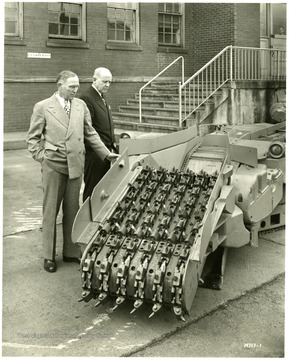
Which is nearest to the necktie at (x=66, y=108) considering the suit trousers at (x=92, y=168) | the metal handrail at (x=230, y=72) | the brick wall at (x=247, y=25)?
the suit trousers at (x=92, y=168)

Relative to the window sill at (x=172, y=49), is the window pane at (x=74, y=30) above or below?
above

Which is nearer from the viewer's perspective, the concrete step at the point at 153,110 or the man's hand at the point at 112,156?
the man's hand at the point at 112,156

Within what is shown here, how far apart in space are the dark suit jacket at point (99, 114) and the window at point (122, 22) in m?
9.08

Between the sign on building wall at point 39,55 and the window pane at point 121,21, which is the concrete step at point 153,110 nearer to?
the window pane at point 121,21

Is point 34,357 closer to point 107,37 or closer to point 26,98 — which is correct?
point 26,98

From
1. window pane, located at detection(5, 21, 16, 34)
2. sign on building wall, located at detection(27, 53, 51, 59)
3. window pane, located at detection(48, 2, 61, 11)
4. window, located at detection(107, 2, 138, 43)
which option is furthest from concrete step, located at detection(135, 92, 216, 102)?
window pane, located at detection(5, 21, 16, 34)

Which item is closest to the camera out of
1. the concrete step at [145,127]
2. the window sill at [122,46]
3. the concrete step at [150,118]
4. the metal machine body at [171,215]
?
the metal machine body at [171,215]

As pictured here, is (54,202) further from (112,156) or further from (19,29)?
(19,29)

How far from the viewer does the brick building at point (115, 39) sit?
39.4ft

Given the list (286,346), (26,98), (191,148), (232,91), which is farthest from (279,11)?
(286,346)

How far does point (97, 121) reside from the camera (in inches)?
199

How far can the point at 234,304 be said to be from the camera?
3.88 meters

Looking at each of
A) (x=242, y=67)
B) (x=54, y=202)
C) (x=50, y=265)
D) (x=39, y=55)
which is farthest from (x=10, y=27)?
(x=50, y=265)

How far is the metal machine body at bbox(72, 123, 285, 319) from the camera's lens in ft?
11.0
